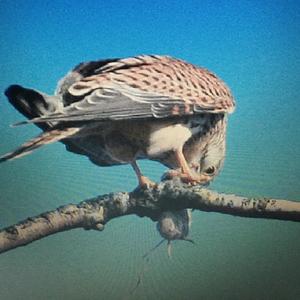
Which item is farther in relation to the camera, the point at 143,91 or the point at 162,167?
the point at 162,167

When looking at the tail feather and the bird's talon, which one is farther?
the bird's talon

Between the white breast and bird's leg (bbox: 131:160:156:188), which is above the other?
the white breast

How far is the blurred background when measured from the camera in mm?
1803

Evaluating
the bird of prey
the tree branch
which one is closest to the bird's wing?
the bird of prey

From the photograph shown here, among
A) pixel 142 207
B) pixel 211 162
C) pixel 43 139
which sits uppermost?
pixel 43 139

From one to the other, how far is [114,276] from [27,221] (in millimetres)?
290

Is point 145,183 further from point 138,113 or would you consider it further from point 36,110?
point 36,110

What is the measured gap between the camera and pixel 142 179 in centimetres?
181

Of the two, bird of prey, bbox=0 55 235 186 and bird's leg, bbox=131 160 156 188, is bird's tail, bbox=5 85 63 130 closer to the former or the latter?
bird of prey, bbox=0 55 235 186

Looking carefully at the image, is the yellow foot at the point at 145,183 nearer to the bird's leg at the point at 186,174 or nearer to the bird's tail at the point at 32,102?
the bird's leg at the point at 186,174

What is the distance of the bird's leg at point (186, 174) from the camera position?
5.93ft

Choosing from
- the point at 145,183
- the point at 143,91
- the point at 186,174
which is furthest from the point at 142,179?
the point at 143,91

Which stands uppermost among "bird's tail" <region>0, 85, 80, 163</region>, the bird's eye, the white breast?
"bird's tail" <region>0, 85, 80, 163</region>

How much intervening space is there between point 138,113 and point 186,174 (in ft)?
0.85
